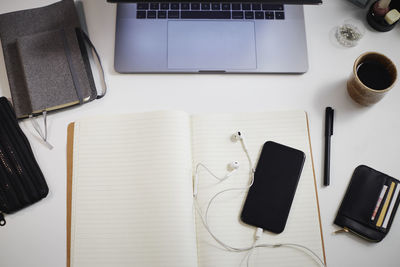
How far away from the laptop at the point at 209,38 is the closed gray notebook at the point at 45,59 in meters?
0.09

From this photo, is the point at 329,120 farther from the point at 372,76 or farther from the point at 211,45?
the point at 211,45

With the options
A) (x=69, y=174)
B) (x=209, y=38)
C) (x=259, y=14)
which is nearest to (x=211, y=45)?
(x=209, y=38)

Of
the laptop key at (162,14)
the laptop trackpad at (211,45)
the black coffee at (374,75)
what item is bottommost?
the black coffee at (374,75)

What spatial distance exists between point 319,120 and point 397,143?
0.17m

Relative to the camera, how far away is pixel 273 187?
64 cm

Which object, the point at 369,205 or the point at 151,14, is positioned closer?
the point at 369,205

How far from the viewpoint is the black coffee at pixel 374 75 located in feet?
2.12

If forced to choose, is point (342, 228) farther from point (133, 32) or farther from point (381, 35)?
point (133, 32)

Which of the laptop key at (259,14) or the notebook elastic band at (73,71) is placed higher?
the laptop key at (259,14)

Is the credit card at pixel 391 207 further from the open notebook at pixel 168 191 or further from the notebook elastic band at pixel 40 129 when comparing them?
the notebook elastic band at pixel 40 129

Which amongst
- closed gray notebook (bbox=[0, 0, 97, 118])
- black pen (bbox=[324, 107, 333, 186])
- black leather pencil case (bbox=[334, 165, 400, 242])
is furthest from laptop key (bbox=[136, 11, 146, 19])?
black leather pencil case (bbox=[334, 165, 400, 242])

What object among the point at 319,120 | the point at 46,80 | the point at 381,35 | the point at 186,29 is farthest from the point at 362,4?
the point at 46,80

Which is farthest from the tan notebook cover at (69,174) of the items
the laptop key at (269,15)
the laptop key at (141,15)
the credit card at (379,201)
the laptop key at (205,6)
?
the credit card at (379,201)

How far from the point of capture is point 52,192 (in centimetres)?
67
